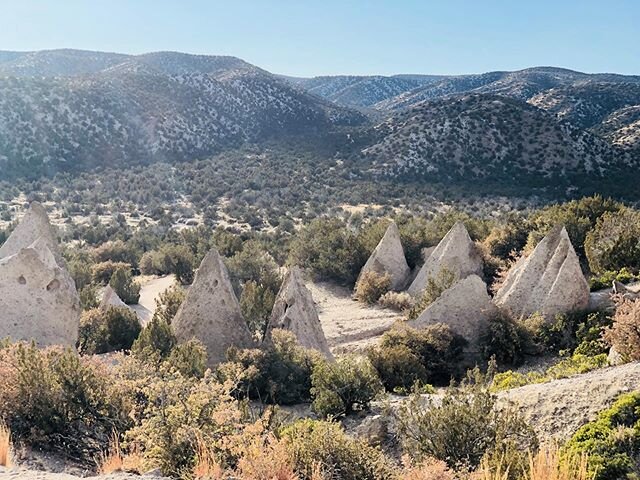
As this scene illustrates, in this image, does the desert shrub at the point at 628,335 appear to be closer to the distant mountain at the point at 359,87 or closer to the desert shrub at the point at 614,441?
the desert shrub at the point at 614,441

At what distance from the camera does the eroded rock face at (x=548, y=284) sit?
13.8 m

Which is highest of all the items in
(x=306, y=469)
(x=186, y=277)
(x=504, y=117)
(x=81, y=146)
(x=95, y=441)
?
(x=504, y=117)

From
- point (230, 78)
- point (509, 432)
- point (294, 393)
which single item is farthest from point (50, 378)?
point (230, 78)

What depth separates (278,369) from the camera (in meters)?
11.3

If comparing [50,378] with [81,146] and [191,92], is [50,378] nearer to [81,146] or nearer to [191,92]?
[81,146]

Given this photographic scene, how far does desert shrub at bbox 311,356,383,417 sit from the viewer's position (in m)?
9.52

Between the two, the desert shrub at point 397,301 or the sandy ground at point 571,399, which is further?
the desert shrub at point 397,301

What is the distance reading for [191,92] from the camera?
266 feet

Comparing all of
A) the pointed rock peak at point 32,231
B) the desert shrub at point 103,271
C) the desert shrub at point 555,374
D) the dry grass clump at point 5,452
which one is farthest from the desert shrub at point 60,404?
the desert shrub at point 103,271

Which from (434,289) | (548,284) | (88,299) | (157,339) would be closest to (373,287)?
(434,289)

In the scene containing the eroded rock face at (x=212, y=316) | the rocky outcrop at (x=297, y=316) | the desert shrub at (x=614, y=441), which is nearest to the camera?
the desert shrub at (x=614, y=441)

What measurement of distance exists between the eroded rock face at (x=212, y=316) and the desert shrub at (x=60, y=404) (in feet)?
14.7

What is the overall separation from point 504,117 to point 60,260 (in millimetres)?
60434

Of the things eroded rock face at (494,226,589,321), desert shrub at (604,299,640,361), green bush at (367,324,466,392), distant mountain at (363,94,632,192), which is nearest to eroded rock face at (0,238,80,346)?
green bush at (367,324,466,392)
